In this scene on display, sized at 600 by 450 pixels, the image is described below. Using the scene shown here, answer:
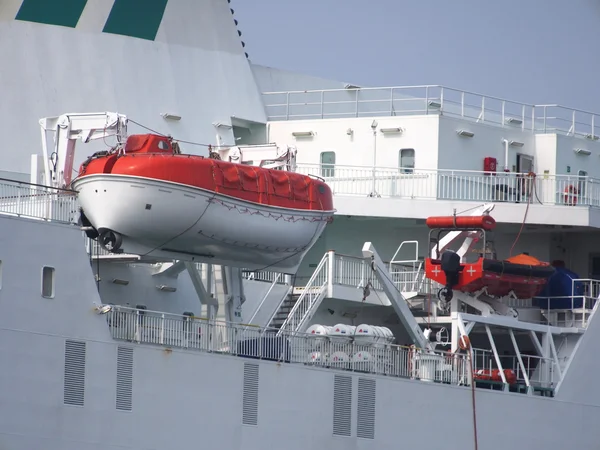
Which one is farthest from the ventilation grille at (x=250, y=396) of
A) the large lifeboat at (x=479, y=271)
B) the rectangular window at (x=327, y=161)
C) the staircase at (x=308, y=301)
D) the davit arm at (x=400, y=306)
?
the rectangular window at (x=327, y=161)

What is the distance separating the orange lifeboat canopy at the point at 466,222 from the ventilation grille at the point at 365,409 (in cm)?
482

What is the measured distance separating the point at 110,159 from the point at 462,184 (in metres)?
11.7

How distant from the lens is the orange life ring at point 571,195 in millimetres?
30859

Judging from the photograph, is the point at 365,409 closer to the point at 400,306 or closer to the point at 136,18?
the point at 400,306

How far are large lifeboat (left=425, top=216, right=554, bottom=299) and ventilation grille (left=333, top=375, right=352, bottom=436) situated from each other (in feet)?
14.5

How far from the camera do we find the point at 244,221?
23.8 m

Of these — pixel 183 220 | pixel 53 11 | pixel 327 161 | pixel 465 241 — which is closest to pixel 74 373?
pixel 183 220

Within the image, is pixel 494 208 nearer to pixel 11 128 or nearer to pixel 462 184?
pixel 462 184

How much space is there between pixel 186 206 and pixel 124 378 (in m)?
3.21

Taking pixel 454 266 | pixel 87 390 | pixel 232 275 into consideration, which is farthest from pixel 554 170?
pixel 87 390

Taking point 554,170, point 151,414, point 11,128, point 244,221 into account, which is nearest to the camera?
point 151,414

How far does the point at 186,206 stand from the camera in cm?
2286

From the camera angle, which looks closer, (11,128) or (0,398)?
(0,398)

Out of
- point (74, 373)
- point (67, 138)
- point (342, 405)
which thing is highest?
point (67, 138)
